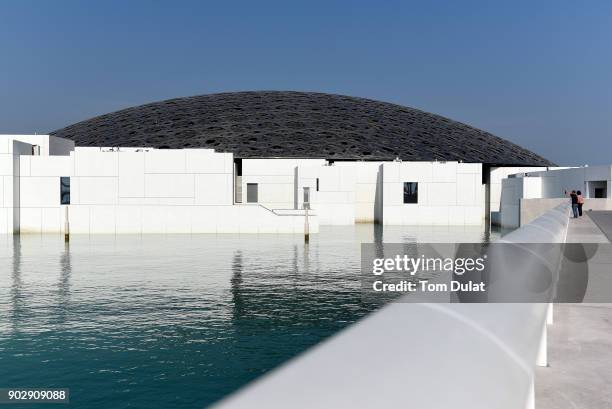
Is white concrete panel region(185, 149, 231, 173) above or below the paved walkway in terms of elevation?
above

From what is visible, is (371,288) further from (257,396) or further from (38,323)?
(257,396)

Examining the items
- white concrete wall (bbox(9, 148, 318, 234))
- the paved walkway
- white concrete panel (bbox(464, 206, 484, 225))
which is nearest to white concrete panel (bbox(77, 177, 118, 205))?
white concrete wall (bbox(9, 148, 318, 234))

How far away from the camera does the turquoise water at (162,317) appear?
12.1 meters

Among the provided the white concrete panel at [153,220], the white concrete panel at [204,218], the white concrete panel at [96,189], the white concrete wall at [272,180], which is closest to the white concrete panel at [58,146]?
the white concrete panel at [96,189]

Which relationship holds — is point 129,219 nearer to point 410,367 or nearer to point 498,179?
point 498,179

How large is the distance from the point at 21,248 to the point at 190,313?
24.7 m

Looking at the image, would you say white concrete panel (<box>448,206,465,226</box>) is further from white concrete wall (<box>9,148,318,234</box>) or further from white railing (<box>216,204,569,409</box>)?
white railing (<box>216,204,569,409</box>)

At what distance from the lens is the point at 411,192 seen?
5975 centimetres

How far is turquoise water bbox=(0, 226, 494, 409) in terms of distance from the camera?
12.1 metres

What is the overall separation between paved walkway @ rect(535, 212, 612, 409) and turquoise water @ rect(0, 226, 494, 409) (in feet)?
22.4

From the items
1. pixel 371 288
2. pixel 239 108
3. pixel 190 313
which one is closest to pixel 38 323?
pixel 190 313

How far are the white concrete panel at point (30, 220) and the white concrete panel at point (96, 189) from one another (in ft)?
12.1

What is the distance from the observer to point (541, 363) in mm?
4859

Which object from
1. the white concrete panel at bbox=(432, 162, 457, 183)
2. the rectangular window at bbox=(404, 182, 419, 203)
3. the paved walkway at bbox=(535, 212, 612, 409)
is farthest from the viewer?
the rectangular window at bbox=(404, 182, 419, 203)
